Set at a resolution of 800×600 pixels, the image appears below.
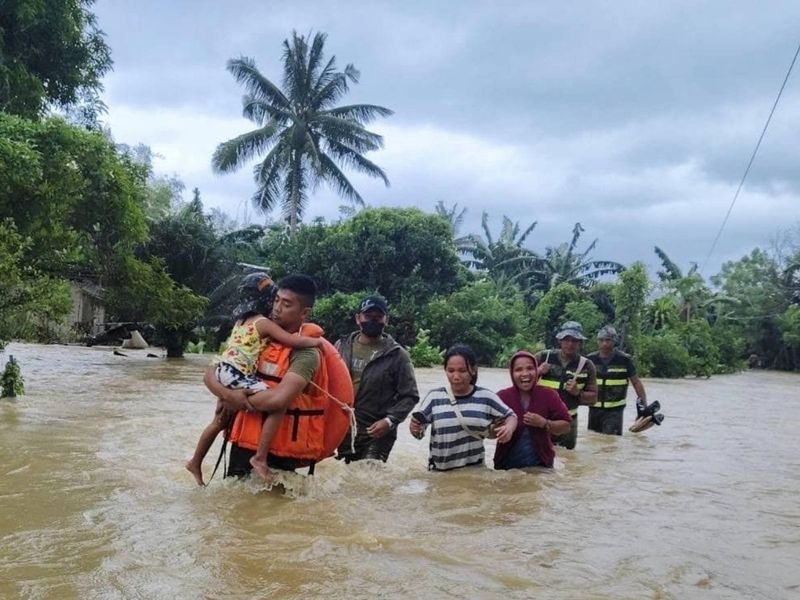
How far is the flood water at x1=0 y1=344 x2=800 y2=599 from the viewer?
3.35m

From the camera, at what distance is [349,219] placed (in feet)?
102

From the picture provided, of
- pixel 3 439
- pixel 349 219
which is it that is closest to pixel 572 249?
pixel 349 219

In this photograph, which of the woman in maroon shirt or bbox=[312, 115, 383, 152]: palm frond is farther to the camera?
bbox=[312, 115, 383, 152]: palm frond

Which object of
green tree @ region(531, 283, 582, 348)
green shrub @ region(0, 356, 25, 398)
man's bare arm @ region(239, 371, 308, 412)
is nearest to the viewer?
man's bare arm @ region(239, 371, 308, 412)

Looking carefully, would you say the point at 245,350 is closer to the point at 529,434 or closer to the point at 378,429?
the point at 378,429

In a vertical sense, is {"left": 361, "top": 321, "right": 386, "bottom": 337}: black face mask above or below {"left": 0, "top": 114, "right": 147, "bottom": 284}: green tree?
below

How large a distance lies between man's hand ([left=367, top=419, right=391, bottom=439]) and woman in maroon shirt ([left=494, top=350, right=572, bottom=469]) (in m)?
0.83

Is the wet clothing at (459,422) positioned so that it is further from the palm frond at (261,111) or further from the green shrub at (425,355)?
the palm frond at (261,111)

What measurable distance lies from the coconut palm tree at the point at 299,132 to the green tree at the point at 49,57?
15764 millimetres

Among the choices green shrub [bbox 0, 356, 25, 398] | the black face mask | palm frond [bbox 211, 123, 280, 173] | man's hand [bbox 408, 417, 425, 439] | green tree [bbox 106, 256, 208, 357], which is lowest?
green shrub [bbox 0, 356, 25, 398]

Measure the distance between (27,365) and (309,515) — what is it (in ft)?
50.1

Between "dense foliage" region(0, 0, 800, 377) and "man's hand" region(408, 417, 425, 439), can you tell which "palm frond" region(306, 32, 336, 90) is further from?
"man's hand" region(408, 417, 425, 439)

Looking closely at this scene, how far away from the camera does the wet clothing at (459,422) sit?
5223 mm

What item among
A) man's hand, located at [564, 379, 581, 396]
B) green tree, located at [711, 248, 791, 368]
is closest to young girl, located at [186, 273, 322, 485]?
man's hand, located at [564, 379, 581, 396]
